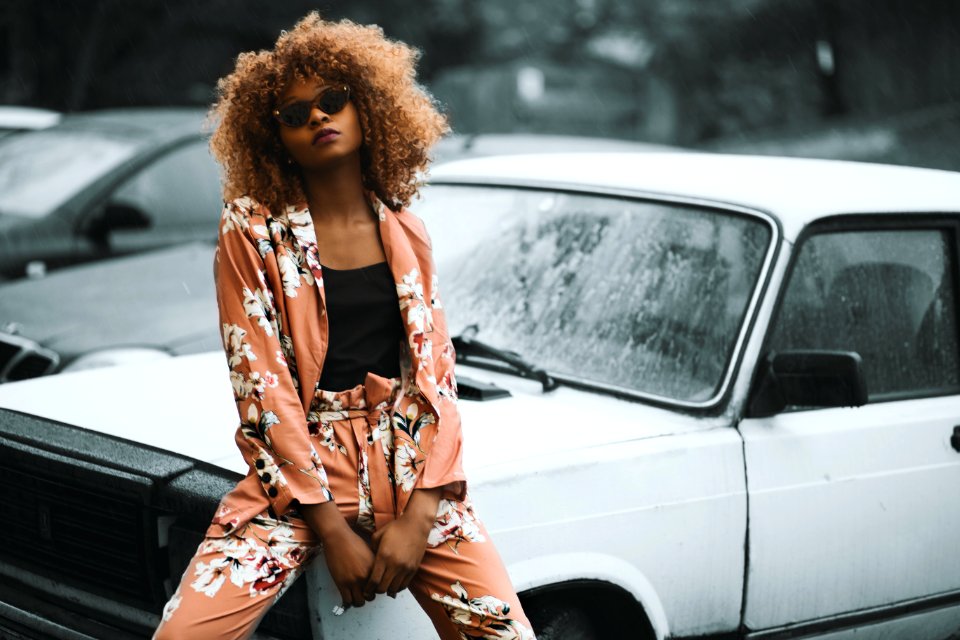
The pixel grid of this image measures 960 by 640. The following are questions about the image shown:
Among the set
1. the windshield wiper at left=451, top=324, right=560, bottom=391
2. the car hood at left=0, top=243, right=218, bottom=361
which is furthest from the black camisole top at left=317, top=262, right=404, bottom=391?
the car hood at left=0, top=243, right=218, bottom=361

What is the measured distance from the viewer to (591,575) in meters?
3.10

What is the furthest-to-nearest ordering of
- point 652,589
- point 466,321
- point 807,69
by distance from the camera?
point 807,69 → point 466,321 → point 652,589

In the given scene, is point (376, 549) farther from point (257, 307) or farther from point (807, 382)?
point (807, 382)

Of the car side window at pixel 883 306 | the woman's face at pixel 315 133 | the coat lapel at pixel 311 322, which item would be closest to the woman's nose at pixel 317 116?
the woman's face at pixel 315 133

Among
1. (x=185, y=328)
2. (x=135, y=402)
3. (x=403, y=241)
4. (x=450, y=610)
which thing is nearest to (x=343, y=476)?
(x=450, y=610)

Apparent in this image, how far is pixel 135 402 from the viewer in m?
3.54

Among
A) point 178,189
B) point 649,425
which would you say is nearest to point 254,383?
point 649,425

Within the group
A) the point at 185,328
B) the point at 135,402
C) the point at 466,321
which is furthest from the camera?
the point at 185,328

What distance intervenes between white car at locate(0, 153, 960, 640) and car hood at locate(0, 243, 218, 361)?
56.2 inches

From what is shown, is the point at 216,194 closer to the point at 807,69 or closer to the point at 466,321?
the point at 466,321

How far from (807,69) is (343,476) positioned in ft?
56.8

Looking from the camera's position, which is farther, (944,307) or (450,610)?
(944,307)

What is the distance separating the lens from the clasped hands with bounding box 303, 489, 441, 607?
2.50 m

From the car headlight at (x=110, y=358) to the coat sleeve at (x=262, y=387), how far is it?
2716 mm
